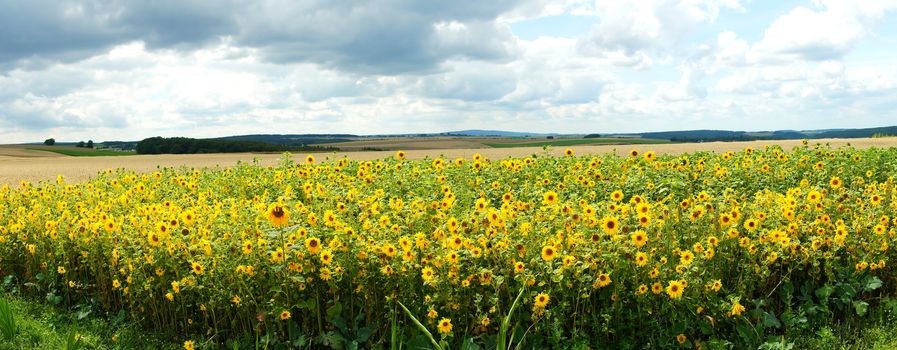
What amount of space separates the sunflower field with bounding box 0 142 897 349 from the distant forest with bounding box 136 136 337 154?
28.7 m

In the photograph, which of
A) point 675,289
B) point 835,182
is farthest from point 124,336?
point 835,182

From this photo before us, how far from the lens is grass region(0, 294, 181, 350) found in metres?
5.58

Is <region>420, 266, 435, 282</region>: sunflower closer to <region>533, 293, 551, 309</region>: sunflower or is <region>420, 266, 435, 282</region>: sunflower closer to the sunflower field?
the sunflower field

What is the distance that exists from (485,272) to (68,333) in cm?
377

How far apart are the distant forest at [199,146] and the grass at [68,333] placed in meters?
27.9

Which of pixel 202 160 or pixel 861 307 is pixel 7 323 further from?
pixel 202 160

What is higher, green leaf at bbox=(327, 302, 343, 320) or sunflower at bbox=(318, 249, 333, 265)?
sunflower at bbox=(318, 249, 333, 265)

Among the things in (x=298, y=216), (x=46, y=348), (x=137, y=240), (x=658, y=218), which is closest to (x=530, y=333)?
(x=658, y=218)

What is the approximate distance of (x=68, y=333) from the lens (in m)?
5.93

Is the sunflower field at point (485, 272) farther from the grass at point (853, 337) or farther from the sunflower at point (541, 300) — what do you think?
the grass at point (853, 337)

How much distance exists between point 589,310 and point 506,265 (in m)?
0.66

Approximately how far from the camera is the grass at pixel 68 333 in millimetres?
5578

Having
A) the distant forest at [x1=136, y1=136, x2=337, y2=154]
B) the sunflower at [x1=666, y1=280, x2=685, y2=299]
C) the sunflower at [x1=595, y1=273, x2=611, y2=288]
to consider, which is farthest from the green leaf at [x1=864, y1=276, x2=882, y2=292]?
the distant forest at [x1=136, y1=136, x2=337, y2=154]

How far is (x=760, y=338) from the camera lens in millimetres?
5117
